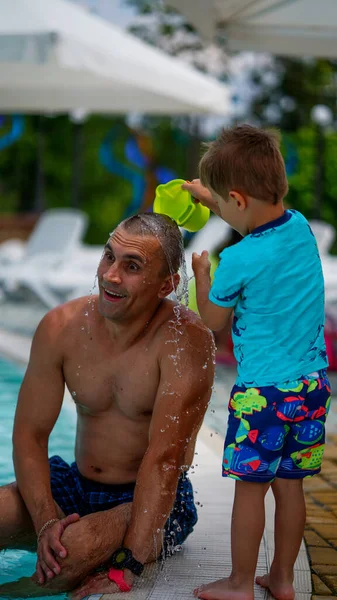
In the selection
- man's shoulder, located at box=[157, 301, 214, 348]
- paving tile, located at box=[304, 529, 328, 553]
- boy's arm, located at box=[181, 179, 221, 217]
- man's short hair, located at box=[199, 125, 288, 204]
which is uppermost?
man's short hair, located at box=[199, 125, 288, 204]

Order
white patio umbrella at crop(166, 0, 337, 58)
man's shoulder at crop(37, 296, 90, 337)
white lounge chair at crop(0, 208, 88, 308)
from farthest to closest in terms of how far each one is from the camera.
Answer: white lounge chair at crop(0, 208, 88, 308) < white patio umbrella at crop(166, 0, 337, 58) < man's shoulder at crop(37, 296, 90, 337)

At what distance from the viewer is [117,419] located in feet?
9.77

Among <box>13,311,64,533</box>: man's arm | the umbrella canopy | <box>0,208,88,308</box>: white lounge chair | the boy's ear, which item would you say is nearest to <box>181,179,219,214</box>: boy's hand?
the boy's ear

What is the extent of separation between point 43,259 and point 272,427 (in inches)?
334

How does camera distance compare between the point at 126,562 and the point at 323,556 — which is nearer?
the point at 126,562

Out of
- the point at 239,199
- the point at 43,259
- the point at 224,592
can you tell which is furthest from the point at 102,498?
the point at 43,259

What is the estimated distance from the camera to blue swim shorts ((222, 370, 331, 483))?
2492 mm

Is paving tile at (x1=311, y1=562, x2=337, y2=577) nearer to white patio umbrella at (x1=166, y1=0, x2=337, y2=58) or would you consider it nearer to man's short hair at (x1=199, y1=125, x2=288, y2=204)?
man's short hair at (x1=199, y1=125, x2=288, y2=204)

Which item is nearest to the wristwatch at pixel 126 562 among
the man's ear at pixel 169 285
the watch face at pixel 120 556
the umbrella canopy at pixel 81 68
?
the watch face at pixel 120 556

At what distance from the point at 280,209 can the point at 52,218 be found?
1022 cm

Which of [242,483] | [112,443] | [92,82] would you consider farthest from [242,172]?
[92,82]

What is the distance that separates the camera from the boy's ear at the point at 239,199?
250 centimetres

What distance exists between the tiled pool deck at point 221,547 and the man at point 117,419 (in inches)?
3.1

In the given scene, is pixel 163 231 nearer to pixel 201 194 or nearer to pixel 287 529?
pixel 201 194
